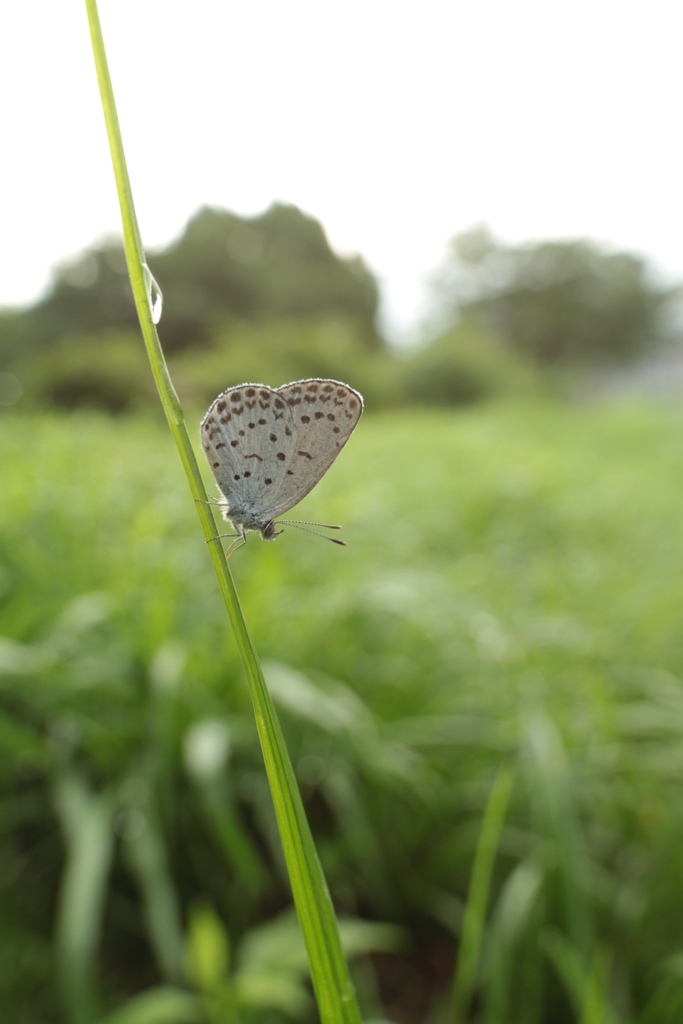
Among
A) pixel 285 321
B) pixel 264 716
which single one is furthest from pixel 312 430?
pixel 285 321

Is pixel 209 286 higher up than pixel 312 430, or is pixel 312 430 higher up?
pixel 209 286

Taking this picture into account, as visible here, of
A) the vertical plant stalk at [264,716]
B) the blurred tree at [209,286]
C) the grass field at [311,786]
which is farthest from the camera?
the blurred tree at [209,286]

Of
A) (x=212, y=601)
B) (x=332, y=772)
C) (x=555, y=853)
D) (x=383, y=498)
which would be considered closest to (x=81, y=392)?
(x=383, y=498)

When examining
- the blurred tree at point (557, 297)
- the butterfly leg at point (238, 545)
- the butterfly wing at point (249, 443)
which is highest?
the blurred tree at point (557, 297)

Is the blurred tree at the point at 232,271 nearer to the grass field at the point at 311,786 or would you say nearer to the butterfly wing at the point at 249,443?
the grass field at the point at 311,786

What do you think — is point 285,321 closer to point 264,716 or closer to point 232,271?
point 232,271

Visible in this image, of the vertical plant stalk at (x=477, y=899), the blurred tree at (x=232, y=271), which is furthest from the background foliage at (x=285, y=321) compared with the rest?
the vertical plant stalk at (x=477, y=899)

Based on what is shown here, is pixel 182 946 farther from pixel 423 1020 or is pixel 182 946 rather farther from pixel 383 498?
pixel 383 498

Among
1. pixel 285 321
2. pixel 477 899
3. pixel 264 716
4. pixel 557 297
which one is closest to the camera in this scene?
pixel 264 716
